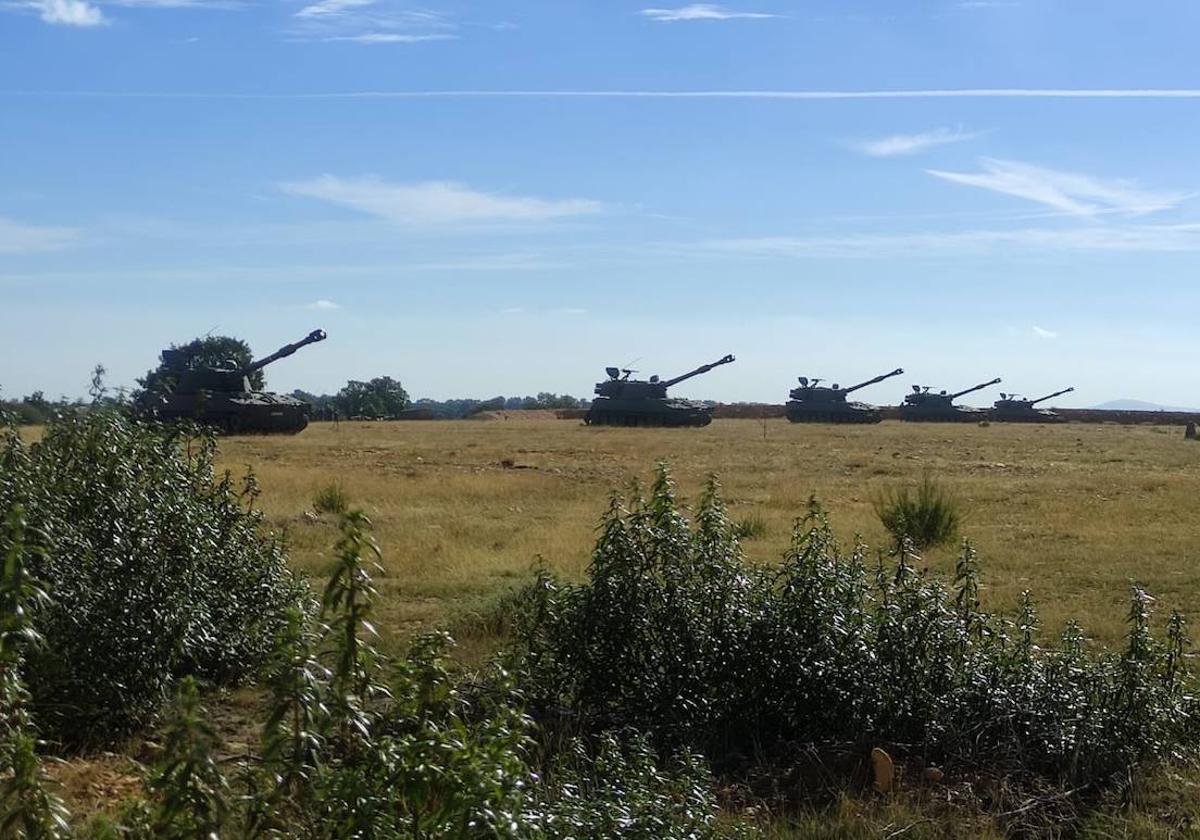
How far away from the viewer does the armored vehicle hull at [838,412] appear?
56250mm

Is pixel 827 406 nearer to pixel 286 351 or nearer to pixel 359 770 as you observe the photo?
pixel 286 351

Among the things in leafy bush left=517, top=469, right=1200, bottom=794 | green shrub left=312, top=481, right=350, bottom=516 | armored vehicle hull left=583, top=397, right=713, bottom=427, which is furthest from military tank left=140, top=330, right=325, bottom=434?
leafy bush left=517, top=469, right=1200, bottom=794

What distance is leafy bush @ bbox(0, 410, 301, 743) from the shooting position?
6.33 meters

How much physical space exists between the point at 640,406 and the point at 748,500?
32.0 metres

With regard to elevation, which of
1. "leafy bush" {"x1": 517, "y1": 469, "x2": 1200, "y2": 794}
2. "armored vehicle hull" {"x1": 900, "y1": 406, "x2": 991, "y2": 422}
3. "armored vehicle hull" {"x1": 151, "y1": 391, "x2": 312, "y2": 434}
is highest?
"armored vehicle hull" {"x1": 900, "y1": 406, "x2": 991, "y2": 422}

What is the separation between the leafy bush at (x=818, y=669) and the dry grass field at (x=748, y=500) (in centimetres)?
150

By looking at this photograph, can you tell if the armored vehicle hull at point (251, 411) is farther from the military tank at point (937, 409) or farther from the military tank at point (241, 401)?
the military tank at point (937, 409)

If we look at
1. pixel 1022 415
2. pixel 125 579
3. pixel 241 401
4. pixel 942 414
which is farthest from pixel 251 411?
pixel 1022 415

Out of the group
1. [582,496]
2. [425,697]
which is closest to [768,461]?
[582,496]

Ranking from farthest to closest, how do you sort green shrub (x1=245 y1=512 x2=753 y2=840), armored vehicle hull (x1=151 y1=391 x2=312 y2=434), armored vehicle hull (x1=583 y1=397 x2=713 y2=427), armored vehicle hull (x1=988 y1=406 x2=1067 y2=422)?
armored vehicle hull (x1=988 y1=406 x2=1067 y2=422) → armored vehicle hull (x1=583 y1=397 x2=713 y2=427) → armored vehicle hull (x1=151 y1=391 x2=312 y2=434) → green shrub (x1=245 y1=512 x2=753 y2=840)

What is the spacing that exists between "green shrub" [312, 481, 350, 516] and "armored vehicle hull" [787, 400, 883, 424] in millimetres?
41331

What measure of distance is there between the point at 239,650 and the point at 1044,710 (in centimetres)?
439

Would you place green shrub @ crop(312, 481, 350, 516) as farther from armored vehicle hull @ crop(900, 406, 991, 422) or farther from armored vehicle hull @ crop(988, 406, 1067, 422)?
armored vehicle hull @ crop(988, 406, 1067, 422)

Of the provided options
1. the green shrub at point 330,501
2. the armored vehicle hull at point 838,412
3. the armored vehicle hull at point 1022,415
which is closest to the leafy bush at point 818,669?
the green shrub at point 330,501
